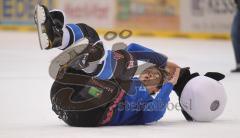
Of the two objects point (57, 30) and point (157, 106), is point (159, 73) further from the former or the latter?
point (57, 30)

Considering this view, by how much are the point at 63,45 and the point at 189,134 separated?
2.59 feet

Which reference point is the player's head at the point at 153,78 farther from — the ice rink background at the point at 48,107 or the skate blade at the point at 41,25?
the skate blade at the point at 41,25

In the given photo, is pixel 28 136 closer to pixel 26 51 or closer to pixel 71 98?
pixel 71 98

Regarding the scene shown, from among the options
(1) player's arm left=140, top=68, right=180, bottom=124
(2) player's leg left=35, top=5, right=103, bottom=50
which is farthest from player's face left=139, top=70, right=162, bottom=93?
(2) player's leg left=35, top=5, right=103, bottom=50

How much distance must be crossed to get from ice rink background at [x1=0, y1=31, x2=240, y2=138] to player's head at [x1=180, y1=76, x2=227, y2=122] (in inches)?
2.7

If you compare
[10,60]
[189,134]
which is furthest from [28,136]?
[10,60]

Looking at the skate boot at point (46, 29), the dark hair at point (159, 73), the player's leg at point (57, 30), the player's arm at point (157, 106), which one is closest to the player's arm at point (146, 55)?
the dark hair at point (159, 73)

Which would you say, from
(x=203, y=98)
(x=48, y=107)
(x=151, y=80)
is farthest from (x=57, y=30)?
(x=48, y=107)

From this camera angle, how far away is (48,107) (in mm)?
4629

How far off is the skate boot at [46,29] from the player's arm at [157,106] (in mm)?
644

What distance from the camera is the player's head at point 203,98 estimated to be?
12.4 feet

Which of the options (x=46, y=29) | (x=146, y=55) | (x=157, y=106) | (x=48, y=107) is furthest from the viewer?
(x=48, y=107)

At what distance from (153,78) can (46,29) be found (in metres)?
0.81

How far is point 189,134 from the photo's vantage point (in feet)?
11.2
